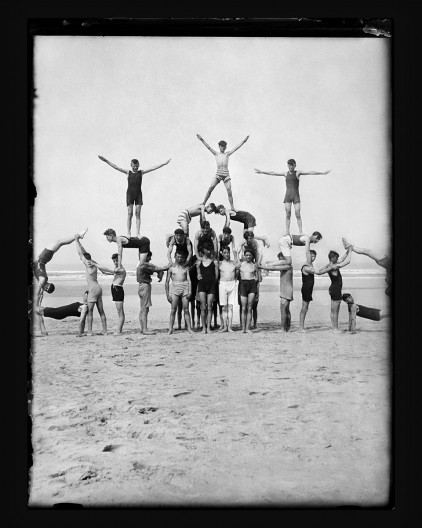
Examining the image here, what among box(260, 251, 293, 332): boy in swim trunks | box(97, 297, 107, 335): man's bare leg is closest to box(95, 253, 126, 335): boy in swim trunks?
box(97, 297, 107, 335): man's bare leg

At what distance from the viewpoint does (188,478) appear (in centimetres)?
566

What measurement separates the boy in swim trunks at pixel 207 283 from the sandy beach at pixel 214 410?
0.61 feet

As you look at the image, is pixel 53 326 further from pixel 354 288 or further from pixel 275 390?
pixel 354 288

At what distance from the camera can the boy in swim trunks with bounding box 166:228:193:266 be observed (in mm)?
6223

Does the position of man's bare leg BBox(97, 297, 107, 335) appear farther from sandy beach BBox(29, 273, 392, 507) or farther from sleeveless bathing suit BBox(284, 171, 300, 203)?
sleeveless bathing suit BBox(284, 171, 300, 203)

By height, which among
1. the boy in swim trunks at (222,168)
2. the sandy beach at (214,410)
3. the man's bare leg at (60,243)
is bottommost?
the sandy beach at (214,410)

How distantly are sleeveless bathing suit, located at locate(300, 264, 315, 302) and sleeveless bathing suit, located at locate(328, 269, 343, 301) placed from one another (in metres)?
0.16

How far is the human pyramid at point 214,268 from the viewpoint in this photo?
6184 mm

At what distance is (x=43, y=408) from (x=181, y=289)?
156cm

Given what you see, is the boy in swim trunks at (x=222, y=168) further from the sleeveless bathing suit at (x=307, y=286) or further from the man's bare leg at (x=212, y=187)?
the sleeveless bathing suit at (x=307, y=286)

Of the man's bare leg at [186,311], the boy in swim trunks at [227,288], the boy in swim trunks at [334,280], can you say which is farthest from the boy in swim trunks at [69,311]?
the boy in swim trunks at [334,280]

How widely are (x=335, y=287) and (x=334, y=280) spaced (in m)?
0.06

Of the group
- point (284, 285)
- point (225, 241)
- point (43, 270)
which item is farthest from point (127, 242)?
point (284, 285)

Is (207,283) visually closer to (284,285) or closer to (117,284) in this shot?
(284,285)
